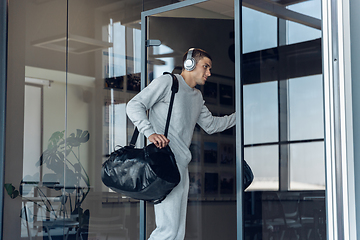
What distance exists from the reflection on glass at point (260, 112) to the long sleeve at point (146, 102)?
51 centimetres

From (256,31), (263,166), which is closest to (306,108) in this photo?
(263,166)

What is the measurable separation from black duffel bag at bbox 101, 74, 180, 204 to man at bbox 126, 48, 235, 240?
0.08m

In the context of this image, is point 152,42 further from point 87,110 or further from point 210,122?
point 87,110

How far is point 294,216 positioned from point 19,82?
116 inches

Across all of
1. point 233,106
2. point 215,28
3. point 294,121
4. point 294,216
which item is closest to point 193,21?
point 215,28

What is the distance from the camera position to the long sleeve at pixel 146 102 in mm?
2771

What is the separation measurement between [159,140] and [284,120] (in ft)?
2.43

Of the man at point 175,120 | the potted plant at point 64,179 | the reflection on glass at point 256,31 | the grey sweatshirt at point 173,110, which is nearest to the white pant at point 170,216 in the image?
the man at point 175,120

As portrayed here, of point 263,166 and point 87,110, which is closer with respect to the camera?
point 263,166

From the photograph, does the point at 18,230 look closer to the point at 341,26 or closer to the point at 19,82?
the point at 19,82

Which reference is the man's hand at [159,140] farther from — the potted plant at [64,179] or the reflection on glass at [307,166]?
the potted plant at [64,179]

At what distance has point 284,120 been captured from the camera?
2.74 metres

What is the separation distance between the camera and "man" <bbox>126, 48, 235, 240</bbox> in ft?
9.19

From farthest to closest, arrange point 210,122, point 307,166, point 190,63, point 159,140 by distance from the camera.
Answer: point 210,122
point 190,63
point 159,140
point 307,166
